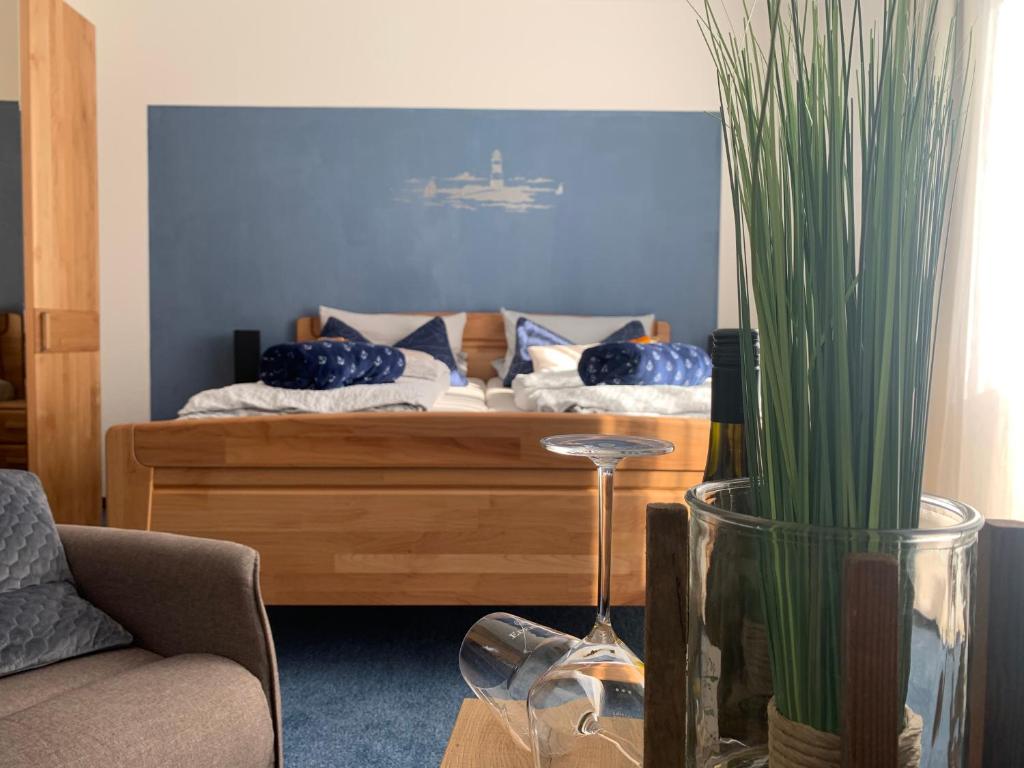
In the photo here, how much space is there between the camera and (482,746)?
2.73ft

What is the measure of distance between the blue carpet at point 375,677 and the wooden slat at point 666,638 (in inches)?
58.6

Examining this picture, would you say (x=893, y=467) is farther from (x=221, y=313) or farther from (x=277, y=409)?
(x=221, y=313)

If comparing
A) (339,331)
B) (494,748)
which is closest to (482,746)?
(494,748)

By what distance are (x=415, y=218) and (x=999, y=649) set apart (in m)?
4.39

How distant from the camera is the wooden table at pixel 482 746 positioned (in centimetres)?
80

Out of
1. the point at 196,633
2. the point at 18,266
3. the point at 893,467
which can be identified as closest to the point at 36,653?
the point at 196,633

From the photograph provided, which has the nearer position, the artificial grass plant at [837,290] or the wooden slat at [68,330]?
the artificial grass plant at [837,290]

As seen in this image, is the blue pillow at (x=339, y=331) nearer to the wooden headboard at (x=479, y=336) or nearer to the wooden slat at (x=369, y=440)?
the wooden headboard at (x=479, y=336)

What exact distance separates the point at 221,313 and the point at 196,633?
3.47 m

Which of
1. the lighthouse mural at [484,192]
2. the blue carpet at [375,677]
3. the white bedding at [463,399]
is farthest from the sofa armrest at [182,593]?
the lighthouse mural at [484,192]

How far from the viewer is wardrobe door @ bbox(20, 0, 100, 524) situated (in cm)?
376

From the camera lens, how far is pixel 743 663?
48cm

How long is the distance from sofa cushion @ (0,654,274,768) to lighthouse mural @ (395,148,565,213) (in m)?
3.52

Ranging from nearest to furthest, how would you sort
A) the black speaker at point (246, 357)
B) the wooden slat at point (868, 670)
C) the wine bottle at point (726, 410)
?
the wooden slat at point (868, 670)
the wine bottle at point (726, 410)
the black speaker at point (246, 357)
